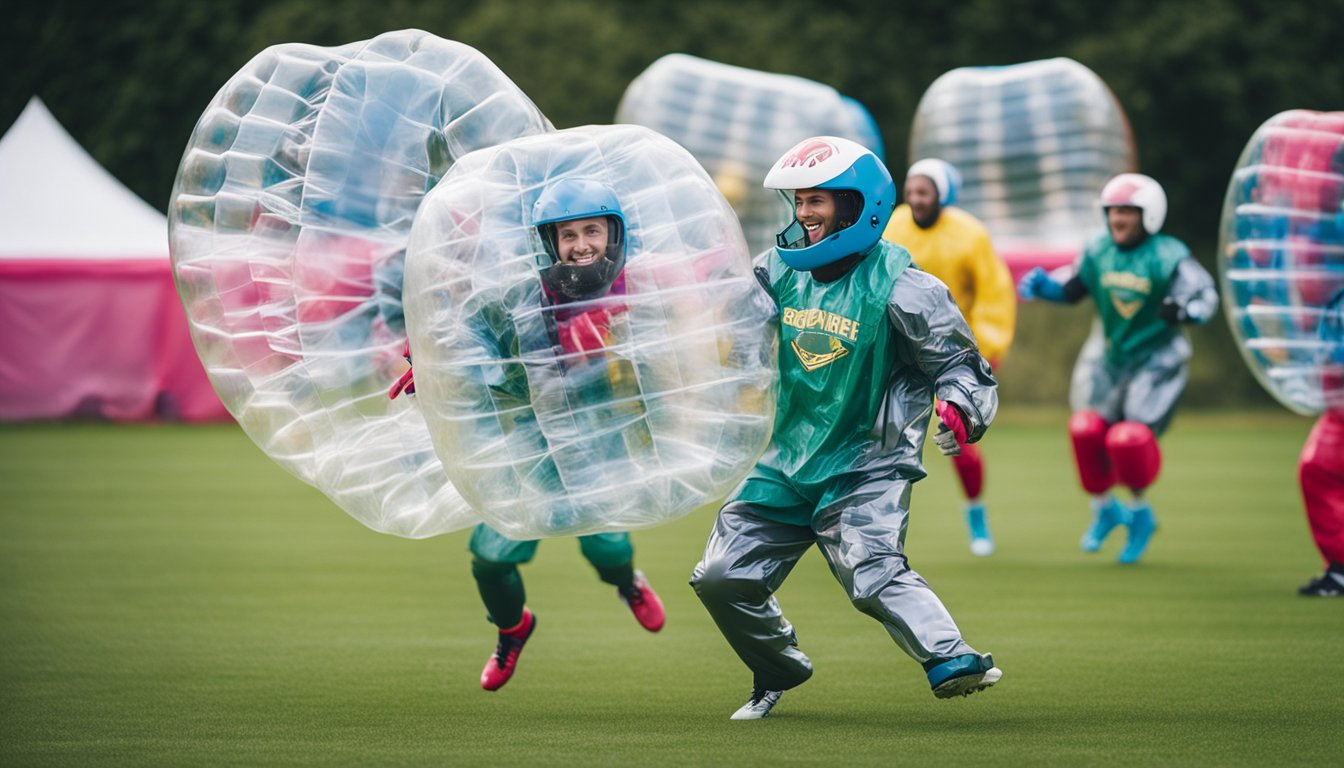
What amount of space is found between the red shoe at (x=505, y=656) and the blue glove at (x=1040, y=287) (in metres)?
4.20

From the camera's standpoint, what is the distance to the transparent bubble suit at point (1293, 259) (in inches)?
305

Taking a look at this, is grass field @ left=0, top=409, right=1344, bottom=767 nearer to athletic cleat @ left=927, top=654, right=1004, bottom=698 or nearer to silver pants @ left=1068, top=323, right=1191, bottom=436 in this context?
athletic cleat @ left=927, top=654, right=1004, bottom=698

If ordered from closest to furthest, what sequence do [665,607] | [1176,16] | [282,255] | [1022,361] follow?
[282,255] → [665,607] → [1022,361] → [1176,16]

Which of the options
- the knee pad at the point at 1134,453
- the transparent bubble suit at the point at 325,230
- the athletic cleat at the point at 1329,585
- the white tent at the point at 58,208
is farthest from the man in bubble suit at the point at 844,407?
the white tent at the point at 58,208

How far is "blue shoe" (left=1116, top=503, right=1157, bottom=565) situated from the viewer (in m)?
9.80

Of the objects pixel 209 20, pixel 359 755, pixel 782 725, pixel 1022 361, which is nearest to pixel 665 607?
pixel 782 725

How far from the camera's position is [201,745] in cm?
532

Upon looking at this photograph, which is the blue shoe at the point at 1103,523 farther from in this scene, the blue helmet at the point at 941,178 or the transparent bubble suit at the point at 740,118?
the transparent bubble suit at the point at 740,118

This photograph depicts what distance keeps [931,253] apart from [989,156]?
1154 centimetres

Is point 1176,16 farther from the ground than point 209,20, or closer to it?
farther from the ground

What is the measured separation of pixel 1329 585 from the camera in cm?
847

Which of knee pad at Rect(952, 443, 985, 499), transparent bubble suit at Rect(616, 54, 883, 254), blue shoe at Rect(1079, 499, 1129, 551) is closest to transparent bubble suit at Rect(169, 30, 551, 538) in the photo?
knee pad at Rect(952, 443, 985, 499)

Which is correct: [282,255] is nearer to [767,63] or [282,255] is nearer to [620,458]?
[620,458]

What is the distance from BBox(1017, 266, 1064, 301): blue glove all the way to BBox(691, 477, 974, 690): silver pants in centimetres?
444
